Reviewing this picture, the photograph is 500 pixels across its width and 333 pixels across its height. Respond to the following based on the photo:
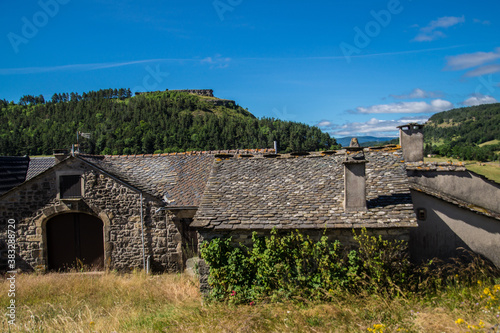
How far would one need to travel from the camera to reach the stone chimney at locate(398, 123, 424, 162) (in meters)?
13.3

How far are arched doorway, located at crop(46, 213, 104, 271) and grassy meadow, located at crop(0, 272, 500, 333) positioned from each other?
2.93 metres

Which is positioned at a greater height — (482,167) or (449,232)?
(482,167)

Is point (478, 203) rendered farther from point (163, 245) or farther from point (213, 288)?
point (163, 245)

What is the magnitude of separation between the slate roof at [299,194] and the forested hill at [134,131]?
4470cm

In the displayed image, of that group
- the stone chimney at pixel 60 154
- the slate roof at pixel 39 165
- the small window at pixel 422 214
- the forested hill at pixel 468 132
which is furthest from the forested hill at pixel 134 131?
the small window at pixel 422 214

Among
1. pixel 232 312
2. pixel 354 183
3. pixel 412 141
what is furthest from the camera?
pixel 412 141

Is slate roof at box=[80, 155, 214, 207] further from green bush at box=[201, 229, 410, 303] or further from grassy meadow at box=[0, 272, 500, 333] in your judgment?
green bush at box=[201, 229, 410, 303]

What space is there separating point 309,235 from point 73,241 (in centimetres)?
995

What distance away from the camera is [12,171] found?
16875 mm

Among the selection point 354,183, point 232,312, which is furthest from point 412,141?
point 232,312

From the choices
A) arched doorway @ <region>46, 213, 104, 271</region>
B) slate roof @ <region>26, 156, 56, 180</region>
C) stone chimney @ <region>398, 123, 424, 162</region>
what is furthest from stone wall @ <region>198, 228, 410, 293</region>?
slate roof @ <region>26, 156, 56, 180</region>

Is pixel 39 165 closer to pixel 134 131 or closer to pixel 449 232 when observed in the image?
pixel 449 232

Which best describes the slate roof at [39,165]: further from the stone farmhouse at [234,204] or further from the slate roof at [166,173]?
the slate roof at [166,173]

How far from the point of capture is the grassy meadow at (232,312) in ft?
19.6
